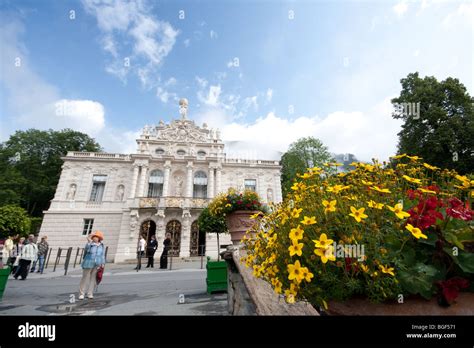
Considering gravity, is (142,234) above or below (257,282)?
above

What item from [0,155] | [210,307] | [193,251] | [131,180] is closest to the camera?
[210,307]

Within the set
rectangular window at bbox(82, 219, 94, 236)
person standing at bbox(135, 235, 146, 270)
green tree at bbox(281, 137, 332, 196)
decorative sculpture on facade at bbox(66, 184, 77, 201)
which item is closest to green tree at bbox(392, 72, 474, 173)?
green tree at bbox(281, 137, 332, 196)

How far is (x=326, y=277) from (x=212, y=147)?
88.9ft

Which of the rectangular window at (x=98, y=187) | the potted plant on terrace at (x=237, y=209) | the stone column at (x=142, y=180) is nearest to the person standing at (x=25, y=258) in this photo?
the potted plant on terrace at (x=237, y=209)

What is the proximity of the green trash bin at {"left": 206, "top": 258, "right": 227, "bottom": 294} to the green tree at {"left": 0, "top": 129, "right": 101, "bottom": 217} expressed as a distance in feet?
109

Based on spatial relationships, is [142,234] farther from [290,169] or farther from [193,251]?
[290,169]

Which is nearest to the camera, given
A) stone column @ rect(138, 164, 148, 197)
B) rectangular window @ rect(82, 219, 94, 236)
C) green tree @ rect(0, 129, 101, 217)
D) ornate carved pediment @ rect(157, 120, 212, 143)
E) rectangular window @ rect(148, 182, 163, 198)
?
rectangular window @ rect(82, 219, 94, 236)

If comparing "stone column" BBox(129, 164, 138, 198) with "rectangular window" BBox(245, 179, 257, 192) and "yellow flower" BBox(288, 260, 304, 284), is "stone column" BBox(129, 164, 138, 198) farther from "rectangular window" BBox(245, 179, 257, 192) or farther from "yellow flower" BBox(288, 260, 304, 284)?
"yellow flower" BBox(288, 260, 304, 284)

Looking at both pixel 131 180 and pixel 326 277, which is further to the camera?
pixel 131 180

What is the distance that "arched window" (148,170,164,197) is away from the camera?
24.5 meters

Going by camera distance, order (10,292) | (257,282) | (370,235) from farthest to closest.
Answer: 1. (10,292)
2. (257,282)
3. (370,235)

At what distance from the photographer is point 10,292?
6.94 m

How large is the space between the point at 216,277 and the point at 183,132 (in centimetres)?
2402
